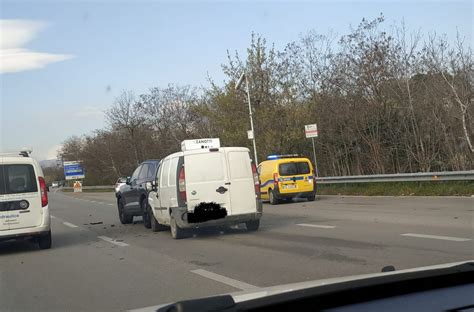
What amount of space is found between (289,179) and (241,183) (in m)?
8.69

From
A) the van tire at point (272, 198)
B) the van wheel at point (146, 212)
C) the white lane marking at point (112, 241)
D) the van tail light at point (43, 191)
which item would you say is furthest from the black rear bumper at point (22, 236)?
the van tire at point (272, 198)

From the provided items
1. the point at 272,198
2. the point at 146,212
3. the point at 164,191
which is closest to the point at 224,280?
the point at 164,191

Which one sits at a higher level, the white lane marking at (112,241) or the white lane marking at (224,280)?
the white lane marking at (112,241)

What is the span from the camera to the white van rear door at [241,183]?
11.4 m

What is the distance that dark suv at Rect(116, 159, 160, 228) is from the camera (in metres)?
14.6

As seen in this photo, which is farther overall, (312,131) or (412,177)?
(312,131)

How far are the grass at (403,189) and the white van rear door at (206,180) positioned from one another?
378 inches

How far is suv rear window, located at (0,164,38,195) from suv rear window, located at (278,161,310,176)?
1085cm

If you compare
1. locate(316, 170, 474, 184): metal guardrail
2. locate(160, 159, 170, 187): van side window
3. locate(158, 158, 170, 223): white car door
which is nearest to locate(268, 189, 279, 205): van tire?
locate(316, 170, 474, 184): metal guardrail

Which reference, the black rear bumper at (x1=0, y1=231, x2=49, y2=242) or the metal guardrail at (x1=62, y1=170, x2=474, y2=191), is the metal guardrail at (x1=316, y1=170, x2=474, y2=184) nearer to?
the metal guardrail at (x1=62, y1=170, x2=474, y2=191)

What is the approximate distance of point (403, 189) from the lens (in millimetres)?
19766

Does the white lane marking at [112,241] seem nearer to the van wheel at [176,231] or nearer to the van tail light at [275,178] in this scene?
the van wheel at [176,231]

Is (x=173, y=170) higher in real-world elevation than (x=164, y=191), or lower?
higher

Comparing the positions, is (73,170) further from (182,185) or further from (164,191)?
(182,185)
